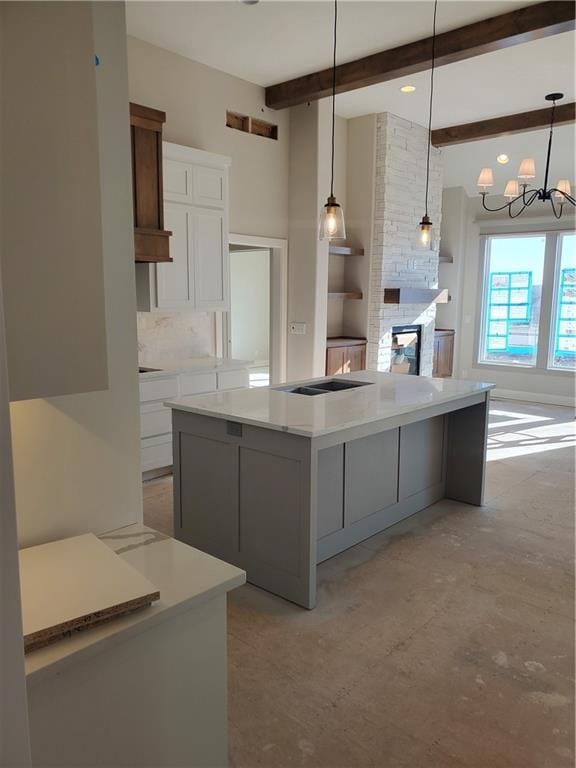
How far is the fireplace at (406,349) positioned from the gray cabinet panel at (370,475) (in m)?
3.67

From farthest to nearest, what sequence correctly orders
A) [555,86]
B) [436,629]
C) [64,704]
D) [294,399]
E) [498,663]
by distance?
[555,86] → [294,399] → [436,629] → [498,663] → [64,704]

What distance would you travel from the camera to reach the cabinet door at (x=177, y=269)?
4.63 m

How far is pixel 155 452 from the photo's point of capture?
4465mm

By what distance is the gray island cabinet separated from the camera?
2.74 m

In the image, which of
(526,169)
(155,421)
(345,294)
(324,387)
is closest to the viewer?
(324,387)

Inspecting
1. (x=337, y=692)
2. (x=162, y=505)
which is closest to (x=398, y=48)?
(x=162, y=505)

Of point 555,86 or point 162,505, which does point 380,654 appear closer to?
point 162,505

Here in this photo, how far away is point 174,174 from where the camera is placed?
4648mm

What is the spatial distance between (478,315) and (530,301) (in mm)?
816

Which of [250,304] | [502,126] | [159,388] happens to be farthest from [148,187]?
[250,304]

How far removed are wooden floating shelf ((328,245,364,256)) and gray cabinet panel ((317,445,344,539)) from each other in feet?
12.1

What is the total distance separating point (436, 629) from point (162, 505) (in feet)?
7.26

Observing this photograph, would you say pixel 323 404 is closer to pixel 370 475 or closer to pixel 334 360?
pixel 370 475

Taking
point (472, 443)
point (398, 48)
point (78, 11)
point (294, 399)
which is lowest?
point (472, 443)
